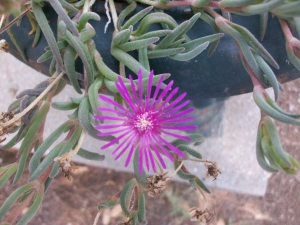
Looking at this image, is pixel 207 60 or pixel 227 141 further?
pixel 227 141

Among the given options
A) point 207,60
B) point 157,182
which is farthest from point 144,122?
point 207,60

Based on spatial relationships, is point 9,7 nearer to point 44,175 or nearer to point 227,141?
point 44,175

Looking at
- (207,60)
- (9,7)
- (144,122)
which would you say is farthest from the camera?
(207,60)

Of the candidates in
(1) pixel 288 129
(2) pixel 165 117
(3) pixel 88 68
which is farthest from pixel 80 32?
Answer: (1) pixel 288 129

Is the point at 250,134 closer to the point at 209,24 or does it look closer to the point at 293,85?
the point at 293,85

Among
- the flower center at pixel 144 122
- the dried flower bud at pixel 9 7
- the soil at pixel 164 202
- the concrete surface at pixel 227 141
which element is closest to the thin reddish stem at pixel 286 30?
the flower center at pixel 144 122
